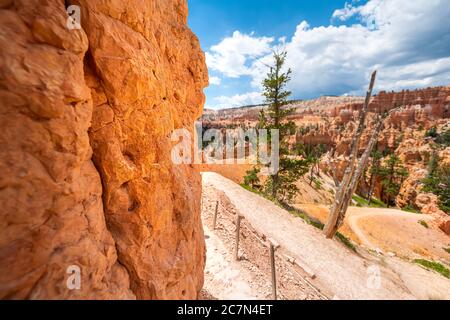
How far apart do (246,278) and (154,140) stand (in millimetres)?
6528

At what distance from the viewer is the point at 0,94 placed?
2.04 metres

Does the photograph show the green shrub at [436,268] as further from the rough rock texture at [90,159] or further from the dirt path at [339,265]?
the rough rock texture at [90,159]

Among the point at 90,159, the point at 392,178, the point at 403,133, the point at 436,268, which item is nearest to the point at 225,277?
the point at 90,159

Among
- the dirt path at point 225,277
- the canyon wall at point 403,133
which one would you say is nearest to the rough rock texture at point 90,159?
the dirt path at point 225,277

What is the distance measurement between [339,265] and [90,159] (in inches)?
430

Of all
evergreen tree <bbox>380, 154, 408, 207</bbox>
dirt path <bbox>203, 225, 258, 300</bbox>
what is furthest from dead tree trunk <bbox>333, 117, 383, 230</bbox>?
evergreen tree <bbox>380, 154, 408, 207</bbox>

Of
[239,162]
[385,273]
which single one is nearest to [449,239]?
[385,273]

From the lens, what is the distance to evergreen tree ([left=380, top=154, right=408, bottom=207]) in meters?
42.4

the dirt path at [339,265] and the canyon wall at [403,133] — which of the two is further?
the canyon wall at [403,133]

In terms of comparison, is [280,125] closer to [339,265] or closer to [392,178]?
[339,265]

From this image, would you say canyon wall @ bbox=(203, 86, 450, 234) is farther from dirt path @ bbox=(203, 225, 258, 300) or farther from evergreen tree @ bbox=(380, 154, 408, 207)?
dirt path @ bbox=(203, 225, 258, 300)

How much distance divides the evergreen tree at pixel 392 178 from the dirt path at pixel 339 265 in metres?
36.8

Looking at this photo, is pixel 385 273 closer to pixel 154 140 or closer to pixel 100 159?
pixel 154 140

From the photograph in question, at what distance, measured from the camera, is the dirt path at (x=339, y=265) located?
8.37 m
